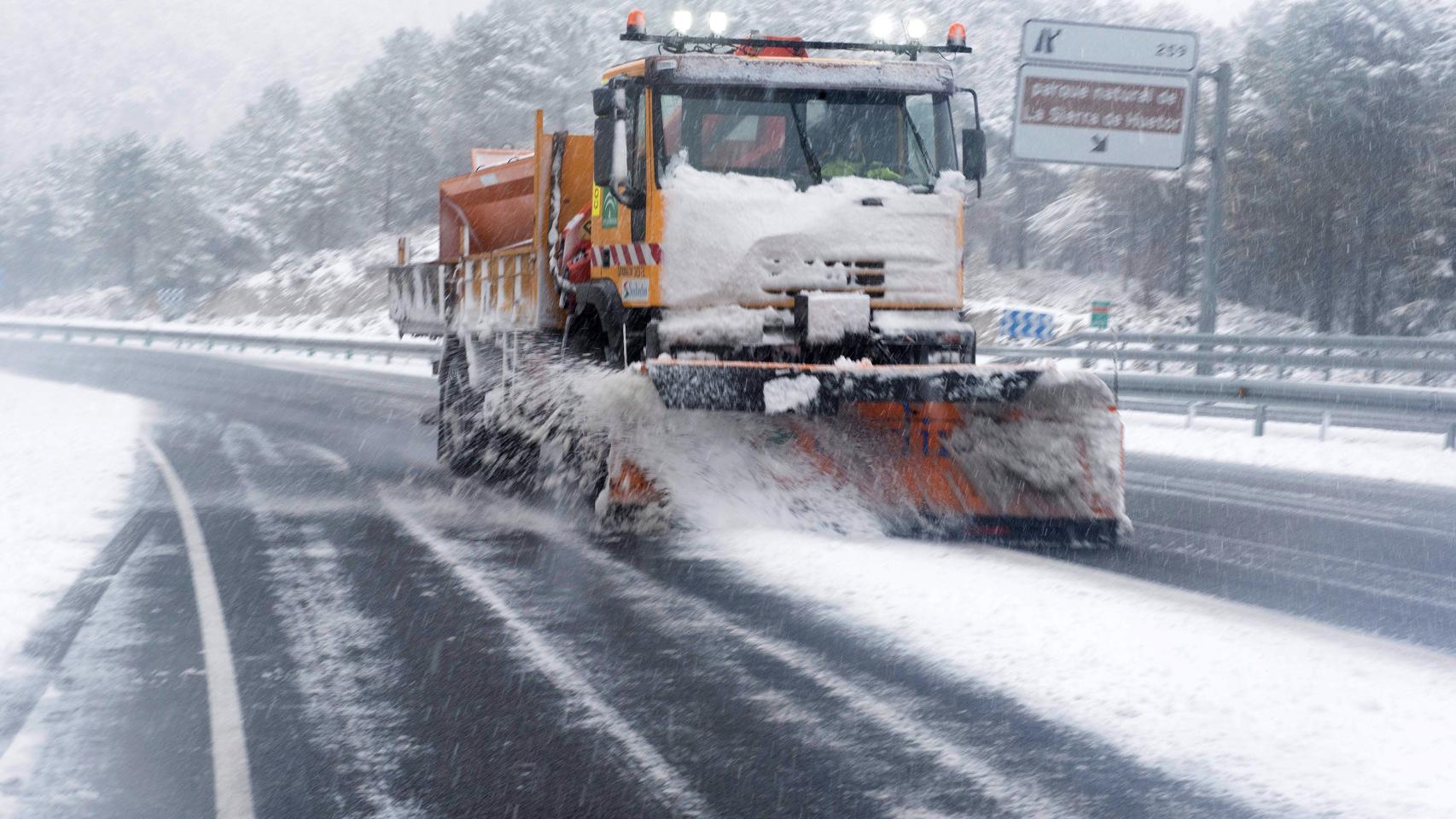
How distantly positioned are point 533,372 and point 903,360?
2.77 meters

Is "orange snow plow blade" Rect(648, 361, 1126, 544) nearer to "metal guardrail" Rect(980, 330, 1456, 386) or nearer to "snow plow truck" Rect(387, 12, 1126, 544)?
"snow plow truck" Rect(387, 12, 1126, 544)

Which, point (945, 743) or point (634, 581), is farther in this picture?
point (634, 581)

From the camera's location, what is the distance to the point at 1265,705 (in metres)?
5.07

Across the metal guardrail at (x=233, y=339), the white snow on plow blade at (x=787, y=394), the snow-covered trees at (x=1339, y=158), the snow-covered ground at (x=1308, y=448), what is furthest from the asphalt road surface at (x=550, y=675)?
the snow-covered trees at (x=1339, y=158)

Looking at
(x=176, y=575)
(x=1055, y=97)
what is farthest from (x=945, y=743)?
(x=1055, y=97)

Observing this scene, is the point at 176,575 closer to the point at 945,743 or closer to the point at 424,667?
the point at 424,667

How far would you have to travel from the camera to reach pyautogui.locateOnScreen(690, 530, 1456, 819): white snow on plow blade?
439 cm

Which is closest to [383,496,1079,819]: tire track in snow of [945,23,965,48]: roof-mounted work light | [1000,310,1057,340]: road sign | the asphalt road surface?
the asphalt road surface

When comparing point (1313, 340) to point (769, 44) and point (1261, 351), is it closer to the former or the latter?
point (1261, 351)

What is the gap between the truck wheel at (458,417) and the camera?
39.7 ft

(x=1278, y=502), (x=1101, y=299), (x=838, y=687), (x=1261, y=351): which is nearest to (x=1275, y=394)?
(x=1261, y=351)

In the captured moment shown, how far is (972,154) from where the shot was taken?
9312 millimetres

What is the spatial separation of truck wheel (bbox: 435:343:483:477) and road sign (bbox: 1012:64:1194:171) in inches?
330

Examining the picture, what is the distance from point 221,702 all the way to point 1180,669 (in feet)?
11.4
